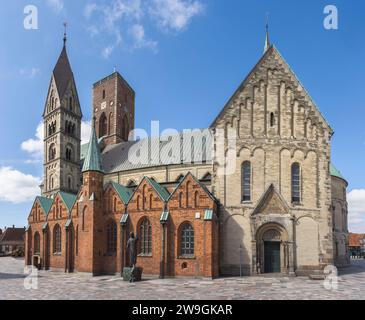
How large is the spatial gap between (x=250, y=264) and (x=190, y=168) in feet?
45.8

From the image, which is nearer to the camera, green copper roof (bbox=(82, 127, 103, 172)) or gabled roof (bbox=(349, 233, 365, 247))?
green copper roof (bbox=(82, 127, 103, 172))

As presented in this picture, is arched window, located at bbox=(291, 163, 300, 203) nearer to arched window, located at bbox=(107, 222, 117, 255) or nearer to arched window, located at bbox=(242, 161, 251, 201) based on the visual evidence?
arched window, located at bbox=(242, 161, 251, 201)

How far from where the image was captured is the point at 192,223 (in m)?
28.6

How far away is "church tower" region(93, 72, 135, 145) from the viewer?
55062 mm

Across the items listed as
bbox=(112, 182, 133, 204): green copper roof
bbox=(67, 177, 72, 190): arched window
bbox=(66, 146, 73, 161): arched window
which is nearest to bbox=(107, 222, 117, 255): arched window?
bbox=(112, 182, 133, 204): green copper roof

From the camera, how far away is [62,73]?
52.3m

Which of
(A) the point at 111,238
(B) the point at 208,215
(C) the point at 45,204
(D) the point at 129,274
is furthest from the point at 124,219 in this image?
(C) the point at 45,204

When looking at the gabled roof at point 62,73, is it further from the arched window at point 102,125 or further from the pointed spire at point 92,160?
the pointed spire at point 92,160

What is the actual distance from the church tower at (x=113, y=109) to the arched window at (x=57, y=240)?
64.3 feet

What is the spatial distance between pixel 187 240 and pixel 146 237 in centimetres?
372

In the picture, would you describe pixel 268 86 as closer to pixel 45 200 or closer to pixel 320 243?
pixel 320 243

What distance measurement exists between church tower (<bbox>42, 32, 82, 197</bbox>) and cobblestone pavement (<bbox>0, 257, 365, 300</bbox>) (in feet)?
76.7

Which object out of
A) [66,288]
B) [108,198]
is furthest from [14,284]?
[108,198]

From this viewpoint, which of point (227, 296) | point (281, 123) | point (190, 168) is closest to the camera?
point (227, 296)
